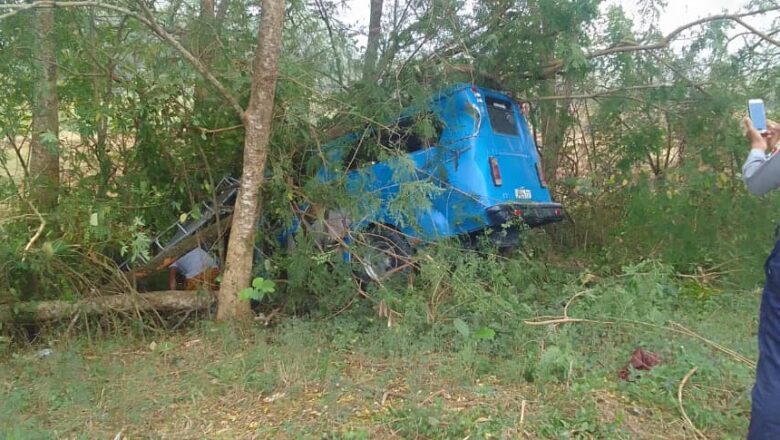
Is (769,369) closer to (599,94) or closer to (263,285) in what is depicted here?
(263,285)

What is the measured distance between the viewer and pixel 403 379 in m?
3.83

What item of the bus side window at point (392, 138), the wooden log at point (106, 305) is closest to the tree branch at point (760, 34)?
the bus side window at point (392, 138)

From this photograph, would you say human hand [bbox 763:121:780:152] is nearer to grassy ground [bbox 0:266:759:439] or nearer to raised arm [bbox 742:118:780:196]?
raised arm [bbox 742:118:780:196]

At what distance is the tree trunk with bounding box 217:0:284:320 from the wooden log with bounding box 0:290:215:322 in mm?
407

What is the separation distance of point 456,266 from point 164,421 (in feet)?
8.71

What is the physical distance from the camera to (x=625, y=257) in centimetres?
670

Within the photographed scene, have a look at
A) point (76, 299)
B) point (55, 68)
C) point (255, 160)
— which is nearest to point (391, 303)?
point (255, 160)

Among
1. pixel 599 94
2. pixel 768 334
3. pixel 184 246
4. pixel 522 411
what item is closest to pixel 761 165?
pixel 768 334

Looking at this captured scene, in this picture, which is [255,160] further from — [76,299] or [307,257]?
[76,299]

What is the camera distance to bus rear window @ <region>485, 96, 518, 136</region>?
6082 mm

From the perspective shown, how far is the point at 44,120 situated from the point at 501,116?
4.64 metres

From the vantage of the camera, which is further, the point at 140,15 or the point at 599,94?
the point at 599,94

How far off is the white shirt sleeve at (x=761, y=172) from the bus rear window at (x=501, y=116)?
3.49m

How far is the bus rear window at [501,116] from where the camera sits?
608 centimetres
